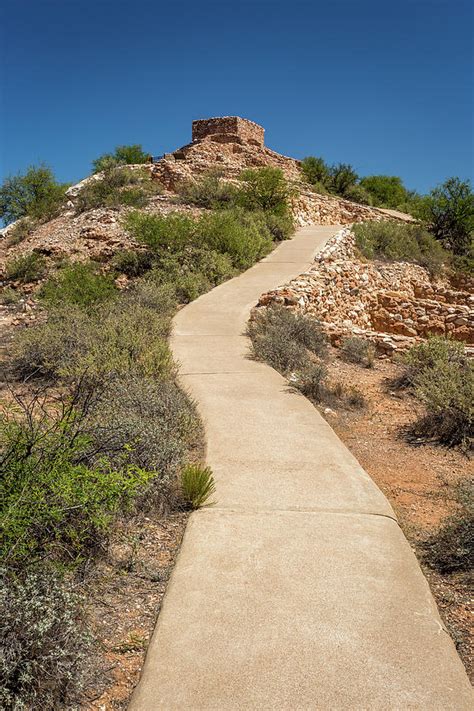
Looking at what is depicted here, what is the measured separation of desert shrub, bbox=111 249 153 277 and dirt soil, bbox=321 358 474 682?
6.91 metres

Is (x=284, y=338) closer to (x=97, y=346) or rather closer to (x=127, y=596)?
(x=97, y=346)

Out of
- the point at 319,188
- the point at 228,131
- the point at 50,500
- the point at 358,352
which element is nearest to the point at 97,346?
the point at 50,500

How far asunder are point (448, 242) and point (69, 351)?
19434mm

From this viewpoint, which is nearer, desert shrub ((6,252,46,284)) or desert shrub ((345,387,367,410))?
desert shrub ((345,387,367,410))

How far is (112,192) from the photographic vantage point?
1936 centimetres

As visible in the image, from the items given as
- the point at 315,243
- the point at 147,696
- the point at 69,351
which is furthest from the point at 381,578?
the point at 315,243

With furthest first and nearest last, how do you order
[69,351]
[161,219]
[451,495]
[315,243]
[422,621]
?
[315,243] → [161,219] → [69,351] → [451,495] → [422,621]

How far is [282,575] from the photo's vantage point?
3.09 metres

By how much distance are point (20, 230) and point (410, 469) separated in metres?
18.0

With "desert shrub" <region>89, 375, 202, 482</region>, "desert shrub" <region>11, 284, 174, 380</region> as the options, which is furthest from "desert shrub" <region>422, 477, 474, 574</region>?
"desert shrub" <region>11, 284, 174, 380</region>

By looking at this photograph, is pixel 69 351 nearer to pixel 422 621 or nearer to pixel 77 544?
pixel 77 544

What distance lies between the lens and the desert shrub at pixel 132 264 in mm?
13641

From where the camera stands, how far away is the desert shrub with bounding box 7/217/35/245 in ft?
61.4

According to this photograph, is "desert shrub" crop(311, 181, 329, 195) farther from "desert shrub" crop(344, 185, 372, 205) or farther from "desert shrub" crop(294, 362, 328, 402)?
"desert shrub" crop(294, 362, 328, 402)
